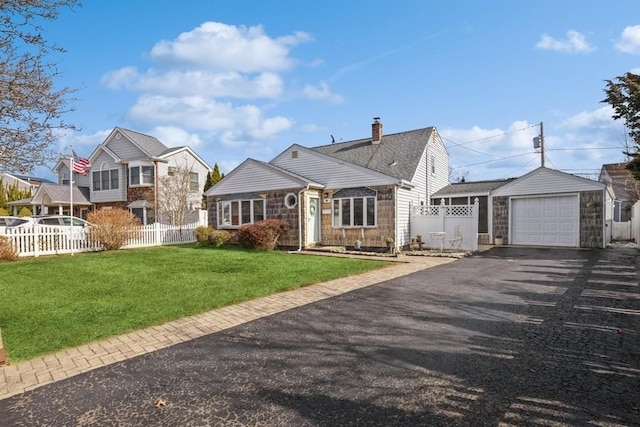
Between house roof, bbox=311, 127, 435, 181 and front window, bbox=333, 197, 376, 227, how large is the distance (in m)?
1.94

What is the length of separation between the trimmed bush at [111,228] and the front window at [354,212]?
992cm

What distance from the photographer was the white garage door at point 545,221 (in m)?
17.2

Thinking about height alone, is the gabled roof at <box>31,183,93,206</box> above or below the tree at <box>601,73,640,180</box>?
below

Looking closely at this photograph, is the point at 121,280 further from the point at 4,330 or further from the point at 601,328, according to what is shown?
the point at 601,328

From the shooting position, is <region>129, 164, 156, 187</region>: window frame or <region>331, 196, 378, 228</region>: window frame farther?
<region>129, 164, 156, 187</region>: window frame

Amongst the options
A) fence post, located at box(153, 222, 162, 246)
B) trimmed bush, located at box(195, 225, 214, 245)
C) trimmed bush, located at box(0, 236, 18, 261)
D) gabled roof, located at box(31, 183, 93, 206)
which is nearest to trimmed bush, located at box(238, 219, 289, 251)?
trimmed bush, located at box(195, 225, 214, 245)

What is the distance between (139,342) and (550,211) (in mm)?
19017

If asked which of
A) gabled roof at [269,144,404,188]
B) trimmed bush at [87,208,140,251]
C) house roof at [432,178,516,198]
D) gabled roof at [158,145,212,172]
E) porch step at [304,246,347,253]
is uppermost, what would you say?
gabled roof at [158,145,212,172]

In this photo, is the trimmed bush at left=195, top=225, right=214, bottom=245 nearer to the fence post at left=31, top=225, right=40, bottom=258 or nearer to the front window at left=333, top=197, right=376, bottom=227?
the front window at left=333, top=197, right=376, bottom=227

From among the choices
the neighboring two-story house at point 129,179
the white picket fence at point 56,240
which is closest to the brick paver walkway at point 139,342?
the white picket fence at point 56,240

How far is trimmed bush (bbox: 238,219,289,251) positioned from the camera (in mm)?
16766

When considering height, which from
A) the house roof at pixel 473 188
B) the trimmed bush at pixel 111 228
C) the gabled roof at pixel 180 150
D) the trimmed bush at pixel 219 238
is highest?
the gabled roof at pixel 180 150

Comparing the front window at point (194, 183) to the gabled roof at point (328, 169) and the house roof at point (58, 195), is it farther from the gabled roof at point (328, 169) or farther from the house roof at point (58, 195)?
the gabled roof at point (328, 169)

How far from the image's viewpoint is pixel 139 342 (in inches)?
195
